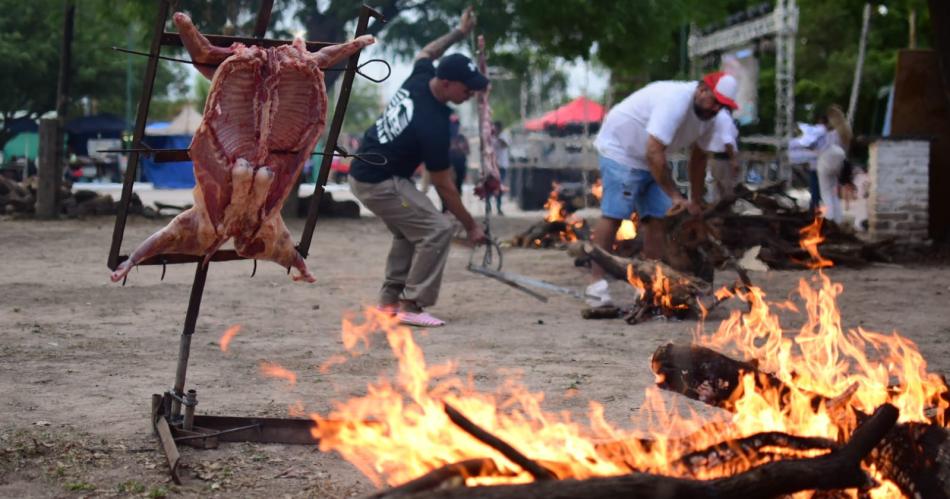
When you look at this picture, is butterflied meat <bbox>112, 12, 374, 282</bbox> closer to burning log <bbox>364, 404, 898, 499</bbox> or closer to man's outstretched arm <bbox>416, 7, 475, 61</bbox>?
burning log <bbox>364, 404, 898, 499</bbox>

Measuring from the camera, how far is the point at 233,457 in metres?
4.75

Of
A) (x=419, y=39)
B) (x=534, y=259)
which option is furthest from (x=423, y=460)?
(x=419, y=39)

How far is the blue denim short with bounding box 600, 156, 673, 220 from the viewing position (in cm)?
901

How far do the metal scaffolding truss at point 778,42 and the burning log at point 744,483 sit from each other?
2392 centimetres

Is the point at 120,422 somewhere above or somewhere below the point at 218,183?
below

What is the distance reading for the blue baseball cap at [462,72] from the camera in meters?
8.27

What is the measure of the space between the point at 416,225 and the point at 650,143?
1895mm

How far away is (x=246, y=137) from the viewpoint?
Answer: 4.33 meters

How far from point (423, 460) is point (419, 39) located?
51.7ft

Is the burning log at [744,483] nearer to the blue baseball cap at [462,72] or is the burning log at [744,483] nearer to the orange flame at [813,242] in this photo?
the blue baseball cap at [462,72]

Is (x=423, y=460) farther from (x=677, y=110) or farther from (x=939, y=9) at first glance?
(x=939, y=9)

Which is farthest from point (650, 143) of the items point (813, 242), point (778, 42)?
point (778, 42)

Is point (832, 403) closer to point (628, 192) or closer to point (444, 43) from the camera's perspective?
point (628, 192)

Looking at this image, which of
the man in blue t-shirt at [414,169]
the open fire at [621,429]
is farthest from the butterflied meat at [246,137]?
the man in blue t-shirt at [414,169]
